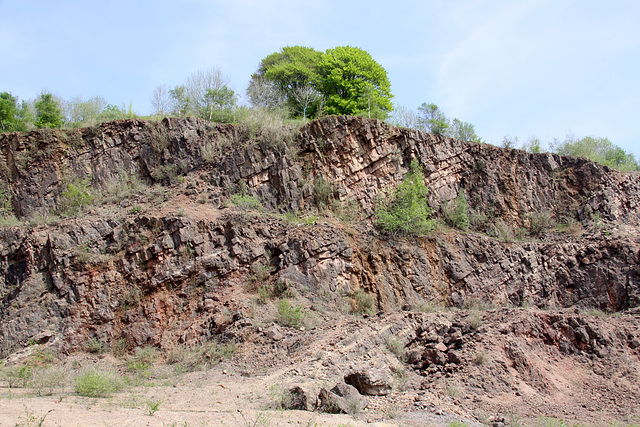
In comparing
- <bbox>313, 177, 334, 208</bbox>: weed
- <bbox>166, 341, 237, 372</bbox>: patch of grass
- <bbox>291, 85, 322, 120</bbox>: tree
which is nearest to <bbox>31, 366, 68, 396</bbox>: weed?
<bbox>166, 341, 237, 372</bbox>: patch of grass

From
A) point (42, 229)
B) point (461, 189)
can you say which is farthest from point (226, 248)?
point (461, 189)

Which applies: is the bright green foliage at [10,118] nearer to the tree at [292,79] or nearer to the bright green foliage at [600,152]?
the tree at [292,79]

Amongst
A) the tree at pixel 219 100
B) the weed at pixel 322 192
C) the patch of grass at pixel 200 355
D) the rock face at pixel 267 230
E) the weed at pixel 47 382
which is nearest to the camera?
the weed at pixel 47 382

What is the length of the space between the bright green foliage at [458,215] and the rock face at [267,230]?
1.64ft

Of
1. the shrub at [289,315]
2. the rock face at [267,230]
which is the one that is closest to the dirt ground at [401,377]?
the shrub at [289,315]

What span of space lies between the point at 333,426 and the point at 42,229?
13755mm

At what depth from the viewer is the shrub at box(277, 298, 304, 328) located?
14633mm

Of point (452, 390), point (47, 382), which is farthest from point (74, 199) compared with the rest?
point (452, 390)

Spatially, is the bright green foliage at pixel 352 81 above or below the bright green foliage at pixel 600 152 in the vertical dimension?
above

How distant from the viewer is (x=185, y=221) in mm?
16875

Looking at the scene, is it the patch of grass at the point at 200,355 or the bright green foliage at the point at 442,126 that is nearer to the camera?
the patch of grass at the point at 200,355

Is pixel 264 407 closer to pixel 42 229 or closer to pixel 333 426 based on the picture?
pixel 333 426

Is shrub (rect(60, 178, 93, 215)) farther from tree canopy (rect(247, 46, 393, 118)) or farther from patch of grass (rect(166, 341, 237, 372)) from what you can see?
tree canopy (rect(247, 46, 393, 118))

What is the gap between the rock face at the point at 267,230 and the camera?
15461 mm
